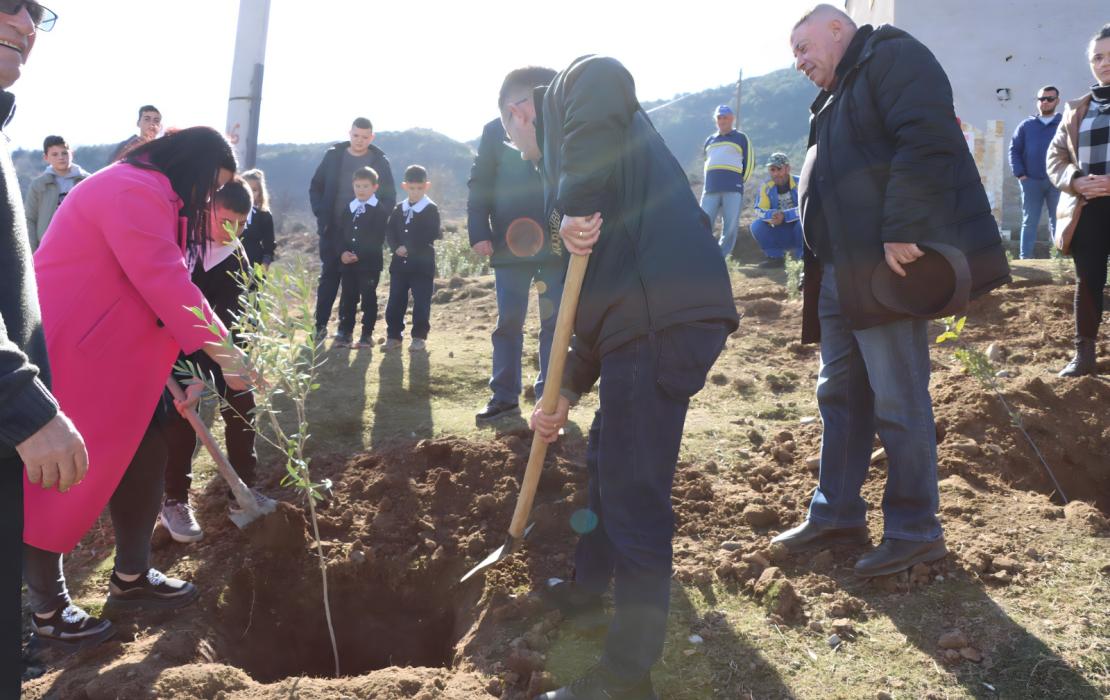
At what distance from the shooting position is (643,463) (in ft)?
7.48

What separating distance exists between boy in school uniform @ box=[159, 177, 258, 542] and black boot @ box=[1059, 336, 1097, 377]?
4.64 metres

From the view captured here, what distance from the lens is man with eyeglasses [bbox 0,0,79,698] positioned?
154 centimetres

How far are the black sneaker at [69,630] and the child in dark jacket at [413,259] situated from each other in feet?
13.9

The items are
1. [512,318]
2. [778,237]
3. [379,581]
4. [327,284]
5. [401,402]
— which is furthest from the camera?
[778,237]

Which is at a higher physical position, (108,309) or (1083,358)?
(108,309)

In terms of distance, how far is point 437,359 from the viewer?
668 cm

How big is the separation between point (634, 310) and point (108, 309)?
179 centimetres

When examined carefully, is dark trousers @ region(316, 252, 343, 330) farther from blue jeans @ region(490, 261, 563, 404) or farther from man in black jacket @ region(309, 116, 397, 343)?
blue jeans @ region(490, 261, 563, 404)

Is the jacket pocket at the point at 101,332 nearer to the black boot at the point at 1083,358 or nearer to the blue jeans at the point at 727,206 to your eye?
the black boot at the point at 1083,358

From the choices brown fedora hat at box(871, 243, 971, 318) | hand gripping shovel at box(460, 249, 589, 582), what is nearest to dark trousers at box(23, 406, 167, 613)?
hand gripping shovel at box(460, 249, 589, 582)

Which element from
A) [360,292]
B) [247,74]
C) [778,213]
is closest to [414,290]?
[360,292]

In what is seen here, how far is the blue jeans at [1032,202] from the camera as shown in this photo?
847 centimetres

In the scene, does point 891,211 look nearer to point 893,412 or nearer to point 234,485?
point 893,412

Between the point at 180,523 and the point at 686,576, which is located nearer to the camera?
the point at 686,576
